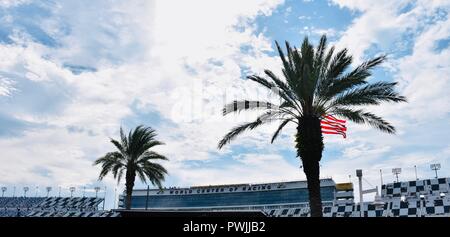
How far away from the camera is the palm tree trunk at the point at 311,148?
1916 centimetres

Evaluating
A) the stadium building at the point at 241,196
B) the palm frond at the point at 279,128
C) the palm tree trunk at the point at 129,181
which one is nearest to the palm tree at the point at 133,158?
the palm tree trunk at the point at 129,181

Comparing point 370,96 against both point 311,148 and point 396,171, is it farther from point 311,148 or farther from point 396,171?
point 396,171

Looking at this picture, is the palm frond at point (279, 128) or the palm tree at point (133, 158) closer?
the palm frond at point (279, 128)

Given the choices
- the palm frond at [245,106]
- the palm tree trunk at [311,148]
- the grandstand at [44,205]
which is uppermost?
the palm frond at [245,106]

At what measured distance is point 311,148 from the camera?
64.1 feet

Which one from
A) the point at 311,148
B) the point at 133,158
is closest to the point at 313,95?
the point at 311,148

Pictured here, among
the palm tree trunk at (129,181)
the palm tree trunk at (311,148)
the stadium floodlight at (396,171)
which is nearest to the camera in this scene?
the palm tree trunk at (311,148)

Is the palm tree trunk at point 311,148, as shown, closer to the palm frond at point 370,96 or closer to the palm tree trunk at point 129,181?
the palm frond at point 370,96

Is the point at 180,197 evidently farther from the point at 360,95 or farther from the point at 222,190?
the point at 360,95

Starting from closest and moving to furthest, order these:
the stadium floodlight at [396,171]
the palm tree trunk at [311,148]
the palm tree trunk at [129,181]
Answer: the palm tree trunk at [311,148] < the palm tree trunk at [129,181] < the stadium floodlight at [396,171]

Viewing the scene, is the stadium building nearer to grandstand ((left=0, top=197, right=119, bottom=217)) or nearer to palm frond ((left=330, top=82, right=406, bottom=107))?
grandstand ((left=0, top=197, right=119, bottom=217))
